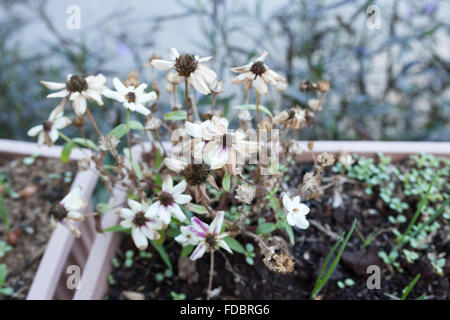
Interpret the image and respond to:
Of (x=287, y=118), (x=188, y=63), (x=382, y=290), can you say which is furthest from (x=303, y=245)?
(x=188, y=63)

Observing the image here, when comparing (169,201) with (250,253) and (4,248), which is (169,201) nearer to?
(250,253)

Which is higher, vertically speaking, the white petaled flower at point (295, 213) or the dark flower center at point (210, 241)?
the white petaled flower at point (295, 213)

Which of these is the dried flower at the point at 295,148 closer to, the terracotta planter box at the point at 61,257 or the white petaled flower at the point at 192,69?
the white petaled flower at the point at 192,69

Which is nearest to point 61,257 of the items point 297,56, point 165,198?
point 165,198

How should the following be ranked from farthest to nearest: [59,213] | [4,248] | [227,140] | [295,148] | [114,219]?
1. [4,248]
2. [114,219]
3. [295,148]
4. [59,213]
5. [227,140]

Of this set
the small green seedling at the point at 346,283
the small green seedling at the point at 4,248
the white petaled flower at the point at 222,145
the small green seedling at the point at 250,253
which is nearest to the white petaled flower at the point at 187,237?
the white petaled flower at the point at 222,145

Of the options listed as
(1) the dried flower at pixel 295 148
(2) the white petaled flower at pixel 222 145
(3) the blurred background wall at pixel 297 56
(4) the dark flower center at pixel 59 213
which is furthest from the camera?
(3) the blurred background wall at pixel 297 56
